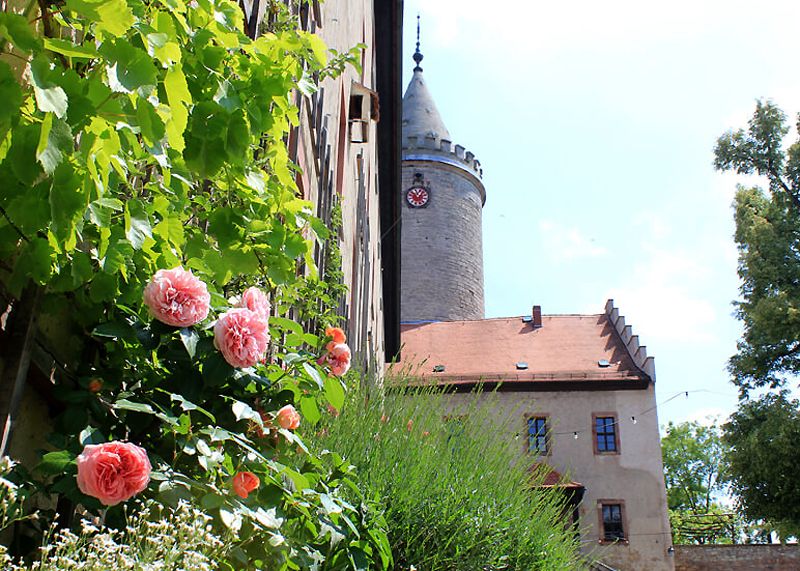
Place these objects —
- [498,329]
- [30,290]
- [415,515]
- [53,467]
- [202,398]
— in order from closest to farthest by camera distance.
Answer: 1. [53,467]
2. [30,290]
3. [202,398]
4. [415,515]
5. [498,329]

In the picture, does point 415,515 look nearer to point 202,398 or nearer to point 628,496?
point 202,398

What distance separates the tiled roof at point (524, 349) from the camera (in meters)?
27.7

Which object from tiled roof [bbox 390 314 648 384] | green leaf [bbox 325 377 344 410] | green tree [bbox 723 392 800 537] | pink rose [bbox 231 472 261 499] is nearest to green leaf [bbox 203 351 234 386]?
pink rose [bbox 231 472 261 499]

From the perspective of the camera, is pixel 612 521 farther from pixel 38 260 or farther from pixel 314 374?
pixel 38 260

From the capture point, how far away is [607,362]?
1105 inches

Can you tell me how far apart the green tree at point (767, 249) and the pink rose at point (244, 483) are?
61.3ft

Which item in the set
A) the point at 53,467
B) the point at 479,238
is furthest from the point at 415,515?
the point at 479,238

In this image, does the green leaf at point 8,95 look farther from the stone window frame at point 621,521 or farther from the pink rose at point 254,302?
the stone window frame at point 621,521

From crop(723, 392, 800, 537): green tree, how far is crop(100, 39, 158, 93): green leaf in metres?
18.8

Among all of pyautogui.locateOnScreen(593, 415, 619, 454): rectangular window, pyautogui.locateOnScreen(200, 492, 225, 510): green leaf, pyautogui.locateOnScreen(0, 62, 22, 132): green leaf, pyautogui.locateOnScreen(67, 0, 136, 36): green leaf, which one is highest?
pyautogui.locateOnScreen(593, 415, 619, 454): rectangular window

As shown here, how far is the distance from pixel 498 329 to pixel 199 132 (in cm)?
2997

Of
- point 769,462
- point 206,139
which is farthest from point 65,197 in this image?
point 769,462

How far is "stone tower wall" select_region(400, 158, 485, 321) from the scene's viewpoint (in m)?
35.8

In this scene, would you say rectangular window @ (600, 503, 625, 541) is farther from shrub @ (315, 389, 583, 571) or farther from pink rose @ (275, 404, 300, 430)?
pink rose @ (275, 404, 300, 430)
